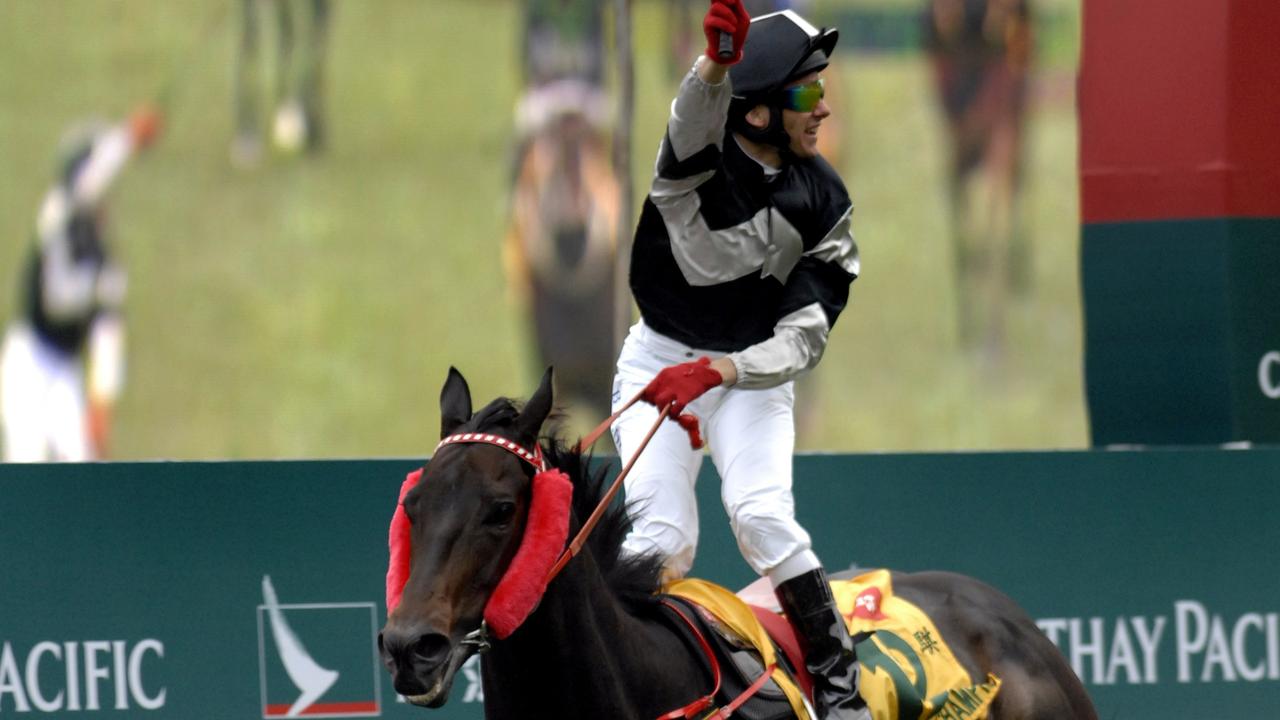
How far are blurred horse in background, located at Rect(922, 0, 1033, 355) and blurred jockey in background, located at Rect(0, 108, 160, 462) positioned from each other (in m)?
6.44

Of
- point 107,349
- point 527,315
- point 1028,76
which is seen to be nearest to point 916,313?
point 1028,76

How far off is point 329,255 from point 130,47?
2.34 m

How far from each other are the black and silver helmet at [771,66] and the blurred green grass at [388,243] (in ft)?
30.1

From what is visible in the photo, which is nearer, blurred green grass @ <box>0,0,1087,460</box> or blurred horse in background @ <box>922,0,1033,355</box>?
blurred green grass @ <box>0,0,1087,460</box>

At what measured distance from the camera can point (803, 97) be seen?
15.5 ft

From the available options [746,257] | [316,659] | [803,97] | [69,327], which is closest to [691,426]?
[746,257]

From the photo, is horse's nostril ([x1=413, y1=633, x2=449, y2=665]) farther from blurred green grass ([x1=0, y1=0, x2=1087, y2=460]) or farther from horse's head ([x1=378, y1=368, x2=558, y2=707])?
blurred green grass ([x1=0, y1=0, x2=1087, y2=460])

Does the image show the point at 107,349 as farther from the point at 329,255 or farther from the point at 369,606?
the point at 369,606

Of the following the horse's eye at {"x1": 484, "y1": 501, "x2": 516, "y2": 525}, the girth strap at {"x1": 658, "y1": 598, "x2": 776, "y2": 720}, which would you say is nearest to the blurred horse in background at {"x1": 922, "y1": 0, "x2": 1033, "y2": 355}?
the girth strap at {"x1": 658, "y1": 598, "x2": 776, "y2": 720}

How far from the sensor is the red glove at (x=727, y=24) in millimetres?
4219

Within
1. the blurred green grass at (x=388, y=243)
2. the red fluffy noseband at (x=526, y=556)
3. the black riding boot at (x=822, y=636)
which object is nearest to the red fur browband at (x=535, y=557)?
the red fluffy noseband at (x=526, y=556)

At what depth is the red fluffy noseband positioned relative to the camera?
146 inches

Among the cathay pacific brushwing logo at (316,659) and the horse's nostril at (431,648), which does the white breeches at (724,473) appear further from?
the cathay pacific brushwing logo at (316,659)

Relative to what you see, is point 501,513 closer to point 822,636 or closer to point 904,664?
point 822,636
